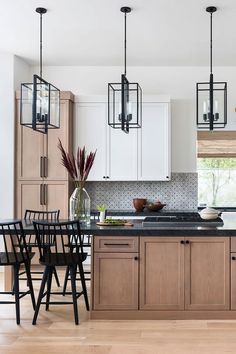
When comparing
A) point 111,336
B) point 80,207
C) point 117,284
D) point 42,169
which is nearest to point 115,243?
point 117,284

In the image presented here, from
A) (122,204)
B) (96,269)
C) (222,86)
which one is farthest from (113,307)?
(122,204)

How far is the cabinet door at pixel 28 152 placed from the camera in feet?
21.3

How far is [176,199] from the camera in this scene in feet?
22.9

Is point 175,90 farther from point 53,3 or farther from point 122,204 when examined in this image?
point 53,3

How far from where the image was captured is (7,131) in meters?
6.49

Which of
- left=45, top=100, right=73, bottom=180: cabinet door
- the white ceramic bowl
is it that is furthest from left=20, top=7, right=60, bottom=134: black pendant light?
left=45, top=100, right=73, bottom=180: cabinet door

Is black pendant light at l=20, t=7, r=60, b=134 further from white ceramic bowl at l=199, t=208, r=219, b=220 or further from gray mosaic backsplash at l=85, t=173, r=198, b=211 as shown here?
gray mosaic backsplash at l=85, t=173, r=198, b=211

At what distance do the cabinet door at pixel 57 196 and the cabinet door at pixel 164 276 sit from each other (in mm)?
2533

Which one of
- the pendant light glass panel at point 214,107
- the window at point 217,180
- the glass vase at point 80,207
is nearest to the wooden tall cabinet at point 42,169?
the glass vase at point 80,207

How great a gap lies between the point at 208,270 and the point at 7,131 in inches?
147

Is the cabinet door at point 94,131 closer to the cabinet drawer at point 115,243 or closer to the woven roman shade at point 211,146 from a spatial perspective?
the woven roman shade at point 211,146

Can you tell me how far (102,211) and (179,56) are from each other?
2972mm

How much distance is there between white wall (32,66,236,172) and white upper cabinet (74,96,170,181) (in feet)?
1.35

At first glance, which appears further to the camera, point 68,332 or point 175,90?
point 175,90
